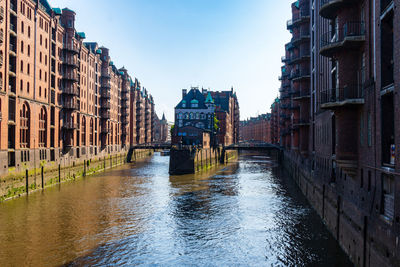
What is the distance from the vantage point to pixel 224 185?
5131 cm

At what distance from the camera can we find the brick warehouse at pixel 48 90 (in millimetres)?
39969

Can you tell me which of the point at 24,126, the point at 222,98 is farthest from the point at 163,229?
the point at 222,98

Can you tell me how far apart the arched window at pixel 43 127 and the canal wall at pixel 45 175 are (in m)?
3.22

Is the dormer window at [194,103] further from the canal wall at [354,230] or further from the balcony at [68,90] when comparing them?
the canal wall at [354,230]

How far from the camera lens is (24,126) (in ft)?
142

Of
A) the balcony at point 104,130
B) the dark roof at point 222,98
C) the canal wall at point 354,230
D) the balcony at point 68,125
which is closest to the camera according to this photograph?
the canal wall at point 354,230

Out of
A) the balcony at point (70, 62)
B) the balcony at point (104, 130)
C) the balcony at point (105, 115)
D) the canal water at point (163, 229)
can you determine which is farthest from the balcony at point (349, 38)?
the balcony at point (105, 115)

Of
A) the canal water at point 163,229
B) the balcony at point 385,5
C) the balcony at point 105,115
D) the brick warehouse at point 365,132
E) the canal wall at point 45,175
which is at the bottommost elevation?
the canal water at point 163,229

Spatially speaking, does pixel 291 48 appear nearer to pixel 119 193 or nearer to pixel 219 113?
pixel 119 193

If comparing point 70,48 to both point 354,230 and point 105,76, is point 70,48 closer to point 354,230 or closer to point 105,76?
point 105,76

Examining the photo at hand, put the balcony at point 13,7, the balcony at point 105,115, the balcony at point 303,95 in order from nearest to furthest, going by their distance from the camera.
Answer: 1. the balcony at point 13,7
2. the balcony at point 303,95
3. the balcony at point 105,115

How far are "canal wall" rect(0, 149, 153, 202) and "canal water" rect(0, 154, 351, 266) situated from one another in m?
1.38

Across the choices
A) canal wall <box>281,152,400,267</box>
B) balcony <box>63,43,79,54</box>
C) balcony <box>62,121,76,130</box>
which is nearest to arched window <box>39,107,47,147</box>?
balcony <box>62,121,76,130</box>

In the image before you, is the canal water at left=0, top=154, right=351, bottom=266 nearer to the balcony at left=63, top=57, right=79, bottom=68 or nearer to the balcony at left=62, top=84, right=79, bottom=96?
the balcony at left=62, top=84, right=79, bottom=96
